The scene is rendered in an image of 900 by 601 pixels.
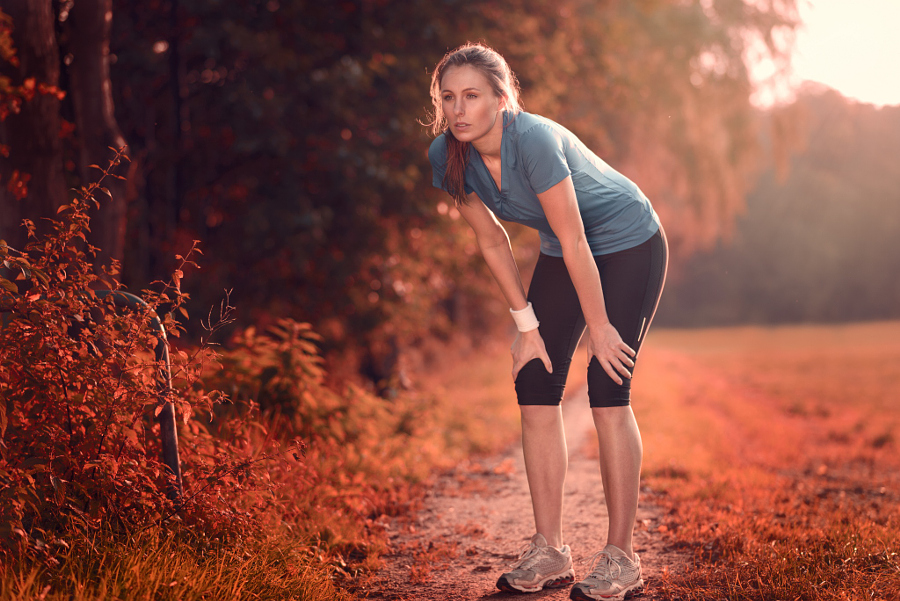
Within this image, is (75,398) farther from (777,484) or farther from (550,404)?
(777,484)

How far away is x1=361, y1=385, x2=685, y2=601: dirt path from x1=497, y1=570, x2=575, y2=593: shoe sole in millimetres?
25

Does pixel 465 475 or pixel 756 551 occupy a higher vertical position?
pixel 756 551

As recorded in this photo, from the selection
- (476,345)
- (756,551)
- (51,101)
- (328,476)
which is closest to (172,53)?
(51,101)

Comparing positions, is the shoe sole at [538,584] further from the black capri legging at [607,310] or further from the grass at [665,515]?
the black capri legging at [607,310]

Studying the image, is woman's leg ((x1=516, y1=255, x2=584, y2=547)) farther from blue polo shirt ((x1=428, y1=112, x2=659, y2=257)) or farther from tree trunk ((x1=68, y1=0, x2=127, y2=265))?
tree trunk ((x1=68, y1=0, x2=127, y2=265))

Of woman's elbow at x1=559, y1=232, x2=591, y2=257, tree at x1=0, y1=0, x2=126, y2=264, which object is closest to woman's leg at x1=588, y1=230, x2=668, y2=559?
woman's elbow at x1=559, y1=232, x2=591, y2=257

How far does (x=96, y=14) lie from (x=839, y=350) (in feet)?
83.2

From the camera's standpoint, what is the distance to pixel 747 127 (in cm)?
1198

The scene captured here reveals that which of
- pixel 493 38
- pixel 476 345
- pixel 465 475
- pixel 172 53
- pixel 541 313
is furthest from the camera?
pixel 476 345

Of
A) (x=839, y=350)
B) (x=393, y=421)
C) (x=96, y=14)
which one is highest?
(x=96, y=14)

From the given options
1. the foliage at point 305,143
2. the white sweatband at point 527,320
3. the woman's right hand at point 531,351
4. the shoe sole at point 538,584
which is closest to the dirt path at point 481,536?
the shoe sole at point 538,584

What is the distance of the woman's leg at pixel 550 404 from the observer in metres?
2.70

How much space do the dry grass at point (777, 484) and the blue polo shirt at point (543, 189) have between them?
131 centimetres

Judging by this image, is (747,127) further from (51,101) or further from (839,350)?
(839,350)
